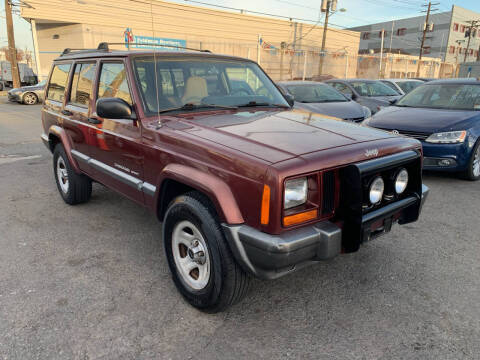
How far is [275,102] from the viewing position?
3799mm

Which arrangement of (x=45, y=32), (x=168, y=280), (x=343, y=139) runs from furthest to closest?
(x=45, y=32) → (x=168, y=280) → (x=343, y=139)

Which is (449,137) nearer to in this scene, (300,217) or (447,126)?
(447,126)

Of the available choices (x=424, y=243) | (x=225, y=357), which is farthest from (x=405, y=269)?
(x=225, y=357)

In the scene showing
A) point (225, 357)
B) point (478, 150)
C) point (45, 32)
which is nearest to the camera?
point (225, 357)

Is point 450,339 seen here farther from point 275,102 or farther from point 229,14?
point 229,14

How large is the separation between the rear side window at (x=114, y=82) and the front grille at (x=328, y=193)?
1.84m

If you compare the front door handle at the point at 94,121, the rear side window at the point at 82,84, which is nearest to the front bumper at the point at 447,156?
the front door handle at the point at 94,121

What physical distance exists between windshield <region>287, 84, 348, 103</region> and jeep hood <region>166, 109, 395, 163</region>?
18.4 ft

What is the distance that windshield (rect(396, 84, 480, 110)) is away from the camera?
625cm

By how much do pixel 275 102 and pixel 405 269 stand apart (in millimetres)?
1994

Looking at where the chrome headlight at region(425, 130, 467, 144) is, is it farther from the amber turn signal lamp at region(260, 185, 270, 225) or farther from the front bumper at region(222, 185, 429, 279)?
the amber turn signal lamp at region(260, 185, 270, 225)

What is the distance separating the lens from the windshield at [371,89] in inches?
440

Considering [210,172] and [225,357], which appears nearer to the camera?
[225,357]

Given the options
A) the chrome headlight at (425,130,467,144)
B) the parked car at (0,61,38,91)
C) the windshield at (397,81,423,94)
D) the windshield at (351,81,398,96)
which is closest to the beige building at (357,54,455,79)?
the windshield at (397,81,423,94)
